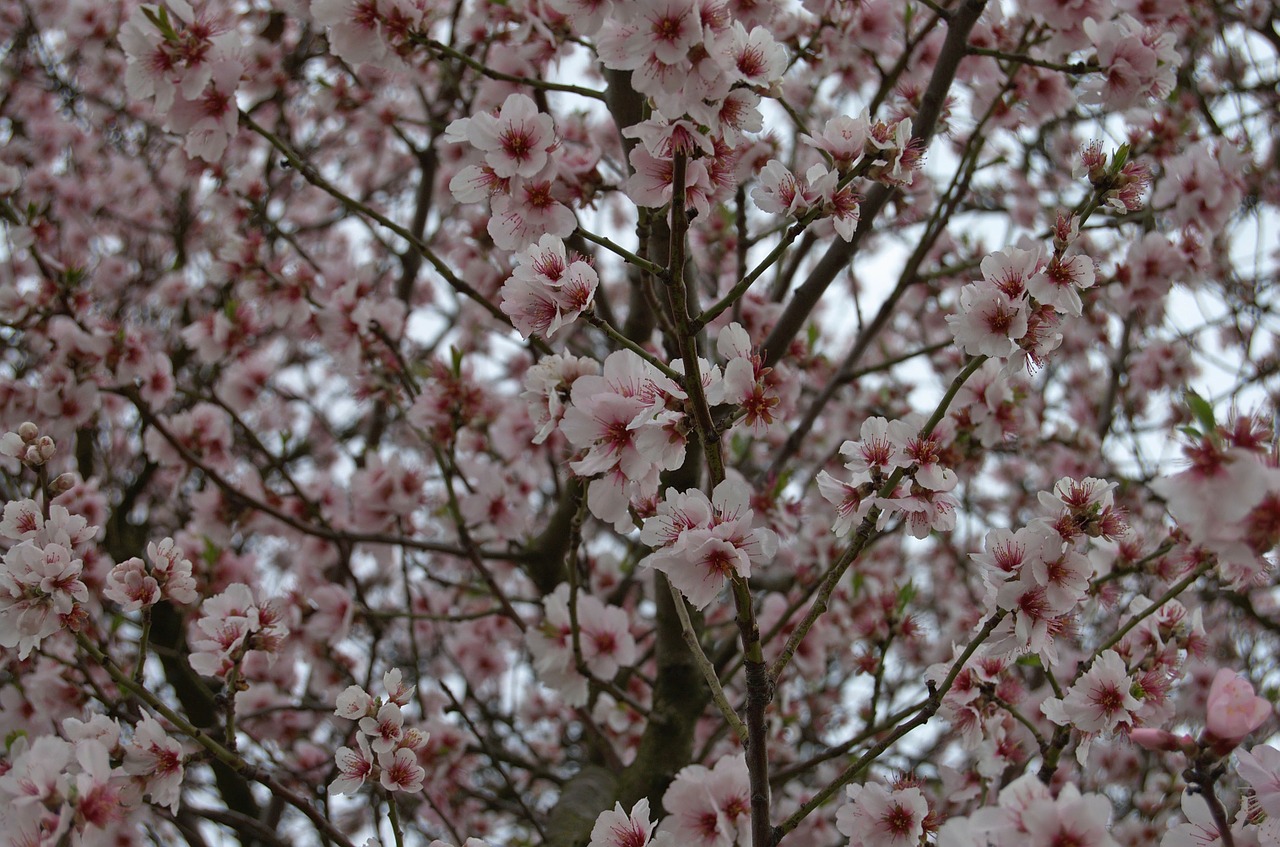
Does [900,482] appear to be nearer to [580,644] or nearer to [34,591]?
[580,644]

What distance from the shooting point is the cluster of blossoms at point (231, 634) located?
2.13m

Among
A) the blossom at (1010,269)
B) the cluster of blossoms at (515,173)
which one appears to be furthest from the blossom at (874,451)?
the cluster of blossoms at (515,173)

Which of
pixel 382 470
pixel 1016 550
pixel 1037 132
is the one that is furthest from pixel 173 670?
pixel 1037 132

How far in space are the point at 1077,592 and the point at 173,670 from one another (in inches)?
163

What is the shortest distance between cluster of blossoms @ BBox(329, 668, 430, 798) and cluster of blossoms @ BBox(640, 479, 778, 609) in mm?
660

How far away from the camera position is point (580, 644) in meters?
2.82

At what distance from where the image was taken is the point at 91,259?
249 inches

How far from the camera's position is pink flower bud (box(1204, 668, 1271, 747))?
4.64 ft

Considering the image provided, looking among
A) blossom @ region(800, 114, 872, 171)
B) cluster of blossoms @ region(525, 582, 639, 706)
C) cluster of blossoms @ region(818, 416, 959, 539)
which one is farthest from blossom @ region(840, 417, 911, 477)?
cluster of blossoms @ region(525, 582, 639, 706)

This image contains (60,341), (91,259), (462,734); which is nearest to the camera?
(60,341)

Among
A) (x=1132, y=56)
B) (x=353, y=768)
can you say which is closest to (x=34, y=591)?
(x=353, y=768)

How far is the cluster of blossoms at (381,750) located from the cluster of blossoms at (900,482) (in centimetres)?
101

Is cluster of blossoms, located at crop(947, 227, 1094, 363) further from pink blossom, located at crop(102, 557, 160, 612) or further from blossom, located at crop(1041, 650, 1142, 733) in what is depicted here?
pink blossom, located at crop(102, 557, 160, 612)

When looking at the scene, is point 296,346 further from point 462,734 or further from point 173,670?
point 462,734
